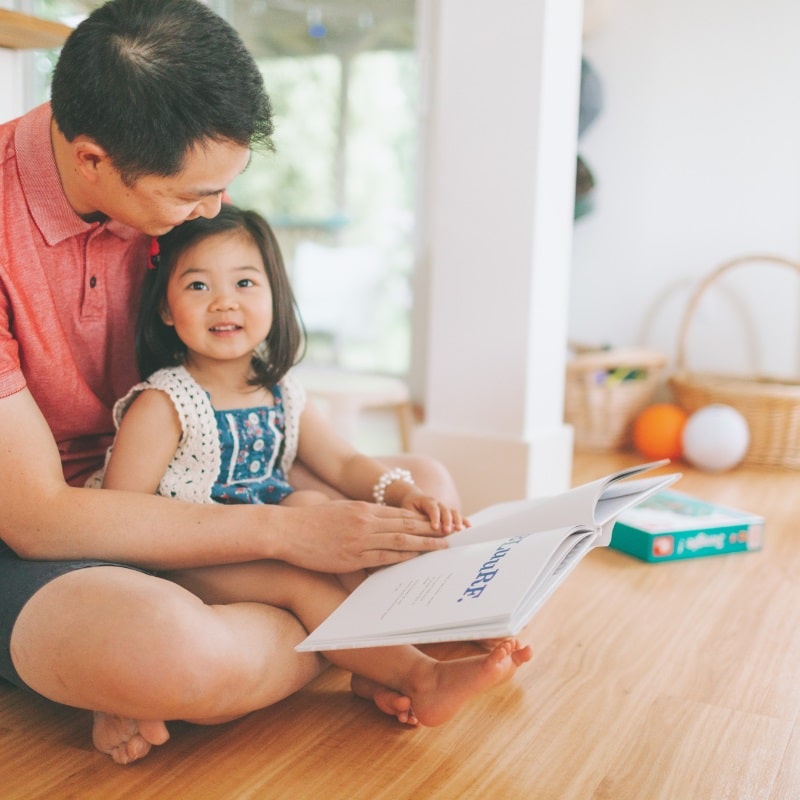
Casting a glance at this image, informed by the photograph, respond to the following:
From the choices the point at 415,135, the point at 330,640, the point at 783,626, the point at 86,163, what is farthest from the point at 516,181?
the point at 415,135

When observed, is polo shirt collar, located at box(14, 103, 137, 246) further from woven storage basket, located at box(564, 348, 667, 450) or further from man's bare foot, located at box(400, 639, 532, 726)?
woven storage basket, located at box(564, 348, 667, 450)

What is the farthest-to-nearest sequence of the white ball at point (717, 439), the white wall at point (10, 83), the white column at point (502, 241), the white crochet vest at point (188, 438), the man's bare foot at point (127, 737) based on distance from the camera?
the white ball at point (717, 439)
the white column at point (502, 241)
the white wall at point (10, 83)
the white crochet vest at point (188, 438)
the man's bare foot at point (127, 737)

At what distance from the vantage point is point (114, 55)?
34.5 inches

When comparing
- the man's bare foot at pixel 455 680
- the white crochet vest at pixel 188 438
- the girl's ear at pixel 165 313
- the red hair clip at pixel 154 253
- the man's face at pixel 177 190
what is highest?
the man's face at pixel 177 190

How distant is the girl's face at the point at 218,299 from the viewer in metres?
1.20

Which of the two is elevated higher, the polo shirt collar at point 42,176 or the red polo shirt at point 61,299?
the polo shirt collar at point 42,176

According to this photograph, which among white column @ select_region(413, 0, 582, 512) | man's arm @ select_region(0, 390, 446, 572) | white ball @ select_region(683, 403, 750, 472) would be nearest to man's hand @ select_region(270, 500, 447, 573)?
man's arm @ select_region(0, 390, 446, 572)

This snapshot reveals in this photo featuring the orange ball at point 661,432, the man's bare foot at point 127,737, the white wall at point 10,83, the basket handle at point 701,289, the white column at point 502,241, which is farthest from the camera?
the basket handle at point 701,289

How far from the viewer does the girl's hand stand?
3.63ft

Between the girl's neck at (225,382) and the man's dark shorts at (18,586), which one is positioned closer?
the man's dark shorts at (18,586)

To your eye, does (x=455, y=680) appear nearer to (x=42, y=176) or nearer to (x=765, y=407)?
(x=42, y=176)

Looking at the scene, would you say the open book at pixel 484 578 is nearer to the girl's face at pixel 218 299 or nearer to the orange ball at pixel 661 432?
the girl's face at pixel 218 299

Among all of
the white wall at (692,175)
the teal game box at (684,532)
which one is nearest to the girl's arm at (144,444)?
the teal game box at (684,532)

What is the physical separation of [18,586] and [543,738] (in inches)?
22.4
